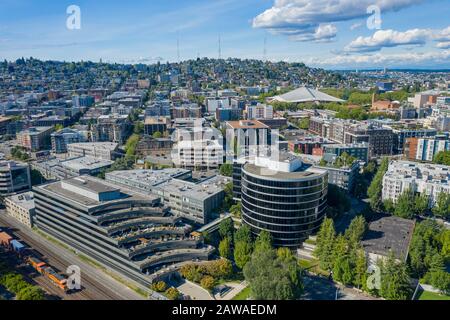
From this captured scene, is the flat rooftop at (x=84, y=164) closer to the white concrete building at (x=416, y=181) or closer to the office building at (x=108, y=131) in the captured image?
the office building at (x=108, y=131)

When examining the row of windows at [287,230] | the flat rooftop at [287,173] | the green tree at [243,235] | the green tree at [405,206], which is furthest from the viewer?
the green tree at [405,206]

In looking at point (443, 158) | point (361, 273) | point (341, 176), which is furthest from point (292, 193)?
point (443, 158)

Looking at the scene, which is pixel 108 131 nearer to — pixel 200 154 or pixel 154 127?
pixel 154 127

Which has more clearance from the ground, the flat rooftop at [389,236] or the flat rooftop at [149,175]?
the flat rooftop at [149,175]

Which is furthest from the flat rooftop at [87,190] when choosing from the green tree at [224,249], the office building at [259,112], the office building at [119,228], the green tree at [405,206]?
the office building at [259,112]

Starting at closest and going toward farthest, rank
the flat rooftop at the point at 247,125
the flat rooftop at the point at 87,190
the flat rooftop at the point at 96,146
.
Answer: the flat rooftop at the point at 87,190 → the flat rooftop at the point at 96,146 → the flat rooftop at the point at 247,125
